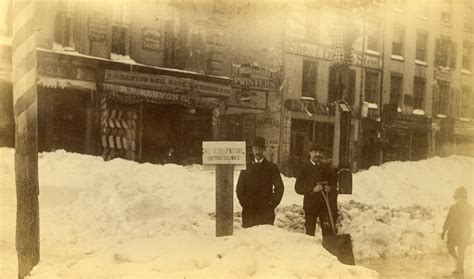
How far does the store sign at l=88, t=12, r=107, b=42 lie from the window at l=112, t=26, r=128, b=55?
22 centimetres

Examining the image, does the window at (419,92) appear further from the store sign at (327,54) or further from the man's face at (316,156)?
the man's face at (316,156)

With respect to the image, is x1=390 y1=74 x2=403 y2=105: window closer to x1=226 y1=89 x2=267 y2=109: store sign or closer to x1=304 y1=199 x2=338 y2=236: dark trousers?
x1=226 y1=89 x2=267 y2=109: store sign

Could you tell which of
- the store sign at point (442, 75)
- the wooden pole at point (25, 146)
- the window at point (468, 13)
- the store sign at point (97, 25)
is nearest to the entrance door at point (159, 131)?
the store sign at point (97, 25)

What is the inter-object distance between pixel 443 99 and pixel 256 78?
144 inches

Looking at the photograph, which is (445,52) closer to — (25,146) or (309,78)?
(309,78)

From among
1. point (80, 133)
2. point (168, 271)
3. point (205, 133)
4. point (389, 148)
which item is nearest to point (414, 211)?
point (389, 148)

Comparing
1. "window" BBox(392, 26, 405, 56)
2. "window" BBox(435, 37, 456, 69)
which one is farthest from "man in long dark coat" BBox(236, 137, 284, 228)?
"window" BBox(392, 26, 405, 56)

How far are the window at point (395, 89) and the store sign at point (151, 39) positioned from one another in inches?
184

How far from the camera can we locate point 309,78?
955cm

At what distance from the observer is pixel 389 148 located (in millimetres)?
9633

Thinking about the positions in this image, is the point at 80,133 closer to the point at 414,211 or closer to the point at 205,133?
the point at 205,133

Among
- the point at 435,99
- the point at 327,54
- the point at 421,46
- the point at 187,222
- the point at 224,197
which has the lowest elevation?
the point at 187,222

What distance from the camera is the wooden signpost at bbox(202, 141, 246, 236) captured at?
5.65 m

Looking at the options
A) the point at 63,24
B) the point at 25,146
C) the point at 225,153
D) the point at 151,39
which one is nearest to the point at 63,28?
the point at 63,24
